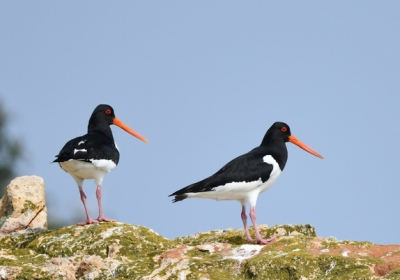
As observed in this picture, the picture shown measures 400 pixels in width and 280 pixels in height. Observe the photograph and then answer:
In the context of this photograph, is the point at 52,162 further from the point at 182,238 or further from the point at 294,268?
the point at 294,268

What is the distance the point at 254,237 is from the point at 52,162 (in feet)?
12.3

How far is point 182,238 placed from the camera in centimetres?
1303

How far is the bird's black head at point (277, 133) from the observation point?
572 inches

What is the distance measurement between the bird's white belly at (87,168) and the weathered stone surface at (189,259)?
2190 mm

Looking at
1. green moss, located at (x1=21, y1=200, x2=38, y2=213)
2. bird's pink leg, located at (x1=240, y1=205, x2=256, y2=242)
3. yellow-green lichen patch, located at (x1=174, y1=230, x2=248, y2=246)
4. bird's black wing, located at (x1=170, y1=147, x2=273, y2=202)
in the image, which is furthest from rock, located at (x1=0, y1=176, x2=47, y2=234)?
bird's pink leg, located at (x1=240, y1=205, x2=256, y2=242)

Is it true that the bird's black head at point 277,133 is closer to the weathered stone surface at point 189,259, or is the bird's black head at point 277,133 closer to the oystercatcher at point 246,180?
the oystercatcher at point 246,180

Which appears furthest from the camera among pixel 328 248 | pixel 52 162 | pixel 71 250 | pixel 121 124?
pixel 121 124

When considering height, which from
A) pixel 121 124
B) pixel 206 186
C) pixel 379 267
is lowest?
pixel 379 267

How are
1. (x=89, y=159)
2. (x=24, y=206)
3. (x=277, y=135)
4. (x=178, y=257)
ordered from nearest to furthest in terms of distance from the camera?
(x=178, y=257) → (x=89, y=159) → (x=277, y=135) → (x=24, y=206)

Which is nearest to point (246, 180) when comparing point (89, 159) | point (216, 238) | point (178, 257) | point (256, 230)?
point (256, 230)

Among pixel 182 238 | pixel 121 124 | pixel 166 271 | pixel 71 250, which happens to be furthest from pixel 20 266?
pixel 121 124

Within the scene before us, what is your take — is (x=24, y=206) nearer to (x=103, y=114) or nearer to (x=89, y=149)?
(x=89, y=149)

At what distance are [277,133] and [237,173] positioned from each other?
1857mm

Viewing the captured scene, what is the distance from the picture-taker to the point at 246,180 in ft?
42.9
